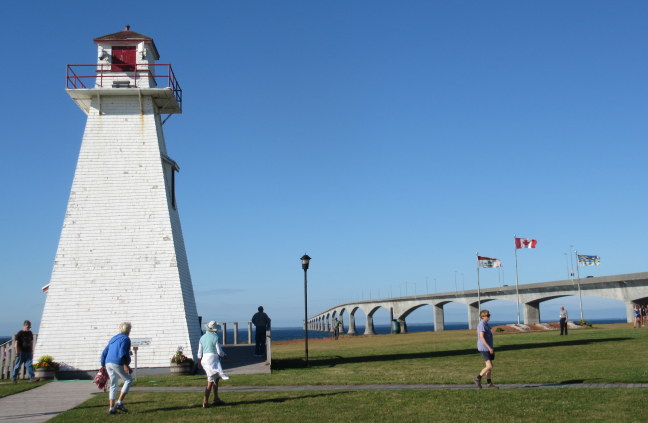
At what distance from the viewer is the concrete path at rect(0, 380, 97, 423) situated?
37.2 ft

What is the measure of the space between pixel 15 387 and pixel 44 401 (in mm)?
3660

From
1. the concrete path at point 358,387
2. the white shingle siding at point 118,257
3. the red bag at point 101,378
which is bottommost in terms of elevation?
the concrete path at point 358,387

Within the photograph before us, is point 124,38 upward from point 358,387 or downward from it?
upward

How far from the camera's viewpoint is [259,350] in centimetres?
2492

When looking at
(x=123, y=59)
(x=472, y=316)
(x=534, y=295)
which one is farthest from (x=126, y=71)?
(x=472, y=316)

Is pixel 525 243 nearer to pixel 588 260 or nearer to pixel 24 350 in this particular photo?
pixel 588 260

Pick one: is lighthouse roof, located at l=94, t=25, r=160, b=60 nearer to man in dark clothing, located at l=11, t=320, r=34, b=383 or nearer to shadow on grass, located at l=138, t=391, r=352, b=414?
man in dark clothing, located at l=11, t=320, r=34, b=383

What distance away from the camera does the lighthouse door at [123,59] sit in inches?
870

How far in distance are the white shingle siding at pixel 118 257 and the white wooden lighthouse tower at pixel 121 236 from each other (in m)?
0.03

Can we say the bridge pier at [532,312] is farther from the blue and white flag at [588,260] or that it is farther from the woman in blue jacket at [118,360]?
the woman in blue jacket at [118,360]

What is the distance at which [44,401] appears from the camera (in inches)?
536

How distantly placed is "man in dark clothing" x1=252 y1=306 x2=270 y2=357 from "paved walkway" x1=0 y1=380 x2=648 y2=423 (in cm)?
865

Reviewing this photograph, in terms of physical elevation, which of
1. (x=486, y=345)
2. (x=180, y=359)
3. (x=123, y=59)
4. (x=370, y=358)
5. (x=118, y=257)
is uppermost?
(x=123, y=59)

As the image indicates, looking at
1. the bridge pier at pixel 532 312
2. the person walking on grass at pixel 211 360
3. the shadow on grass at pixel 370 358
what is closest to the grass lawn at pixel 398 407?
the person walking on grass at pixel 211 360
